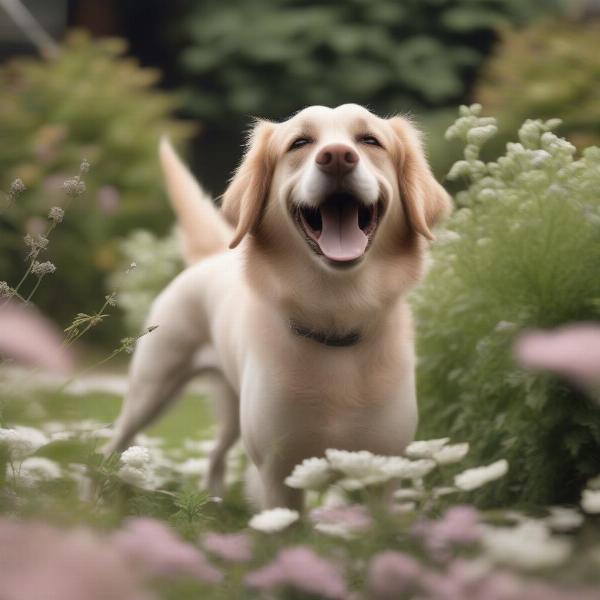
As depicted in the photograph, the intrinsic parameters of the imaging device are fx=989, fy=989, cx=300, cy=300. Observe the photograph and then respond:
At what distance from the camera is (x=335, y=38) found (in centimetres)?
1209

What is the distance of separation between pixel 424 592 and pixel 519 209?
170 centimetres

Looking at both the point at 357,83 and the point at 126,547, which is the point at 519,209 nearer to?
the point at 126,547

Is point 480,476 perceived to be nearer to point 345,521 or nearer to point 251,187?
point 345,521

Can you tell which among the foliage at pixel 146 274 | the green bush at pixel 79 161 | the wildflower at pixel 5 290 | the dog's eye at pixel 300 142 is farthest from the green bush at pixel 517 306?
the green bush at pixel 79 161

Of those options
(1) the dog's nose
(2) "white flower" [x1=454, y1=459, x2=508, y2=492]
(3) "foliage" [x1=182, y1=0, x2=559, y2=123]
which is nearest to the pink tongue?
(1) the dog's nose

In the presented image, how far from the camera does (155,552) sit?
1.46 meters

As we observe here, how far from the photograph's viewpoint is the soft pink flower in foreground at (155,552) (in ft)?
4.82

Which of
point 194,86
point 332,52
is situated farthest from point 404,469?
point 194,86

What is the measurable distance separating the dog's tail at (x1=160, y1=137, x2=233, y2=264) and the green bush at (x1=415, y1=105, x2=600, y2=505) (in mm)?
1216

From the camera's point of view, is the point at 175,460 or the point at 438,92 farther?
the point at 438,92

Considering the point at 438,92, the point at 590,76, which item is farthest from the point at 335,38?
the point at 590,76

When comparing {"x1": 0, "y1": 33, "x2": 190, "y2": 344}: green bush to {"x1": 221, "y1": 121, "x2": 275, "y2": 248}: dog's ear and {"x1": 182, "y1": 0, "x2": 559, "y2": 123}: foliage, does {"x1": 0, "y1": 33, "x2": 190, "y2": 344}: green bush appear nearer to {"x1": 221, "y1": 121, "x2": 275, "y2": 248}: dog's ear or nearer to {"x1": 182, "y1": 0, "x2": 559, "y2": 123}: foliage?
{"x1": 182, "y1": 0, "x2": 559, "y2": 123}: foliage

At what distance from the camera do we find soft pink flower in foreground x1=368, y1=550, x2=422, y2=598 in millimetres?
1567

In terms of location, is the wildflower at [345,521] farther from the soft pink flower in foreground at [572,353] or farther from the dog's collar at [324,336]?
the dog's collar at [324,336]
